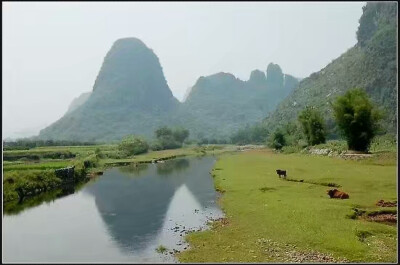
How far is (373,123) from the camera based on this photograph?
6072 cm

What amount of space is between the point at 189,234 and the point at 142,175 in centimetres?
3390

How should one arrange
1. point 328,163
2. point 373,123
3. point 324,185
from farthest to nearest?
point 373,123
point 328,163
point 324,185

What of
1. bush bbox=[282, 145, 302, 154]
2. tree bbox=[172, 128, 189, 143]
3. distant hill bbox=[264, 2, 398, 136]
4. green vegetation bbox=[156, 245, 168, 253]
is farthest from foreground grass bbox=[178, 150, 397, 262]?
tree bbox=[172, 128, 189, 143]

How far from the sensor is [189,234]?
2336 cm

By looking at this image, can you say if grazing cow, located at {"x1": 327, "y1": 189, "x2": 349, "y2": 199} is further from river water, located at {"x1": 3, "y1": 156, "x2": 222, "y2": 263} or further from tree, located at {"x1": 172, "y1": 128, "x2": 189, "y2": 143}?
tree, located at {"x1": 172, "y1": 128, "x2": 189, "y2": 143}

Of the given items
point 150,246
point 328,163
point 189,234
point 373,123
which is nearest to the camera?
point 150,246

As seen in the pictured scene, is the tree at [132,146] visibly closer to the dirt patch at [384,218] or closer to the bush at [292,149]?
the bush at [292,149]

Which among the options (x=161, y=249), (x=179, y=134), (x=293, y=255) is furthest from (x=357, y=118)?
(x=179, y=134)

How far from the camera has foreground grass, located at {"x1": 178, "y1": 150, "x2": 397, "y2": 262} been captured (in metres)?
18.6

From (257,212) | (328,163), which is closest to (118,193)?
(257,212)

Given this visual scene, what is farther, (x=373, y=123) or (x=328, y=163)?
(x=373, y=123)

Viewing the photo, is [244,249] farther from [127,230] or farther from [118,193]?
[118,193]

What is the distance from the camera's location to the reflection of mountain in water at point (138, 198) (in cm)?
2498

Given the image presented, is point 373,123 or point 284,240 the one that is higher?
point 373,123
